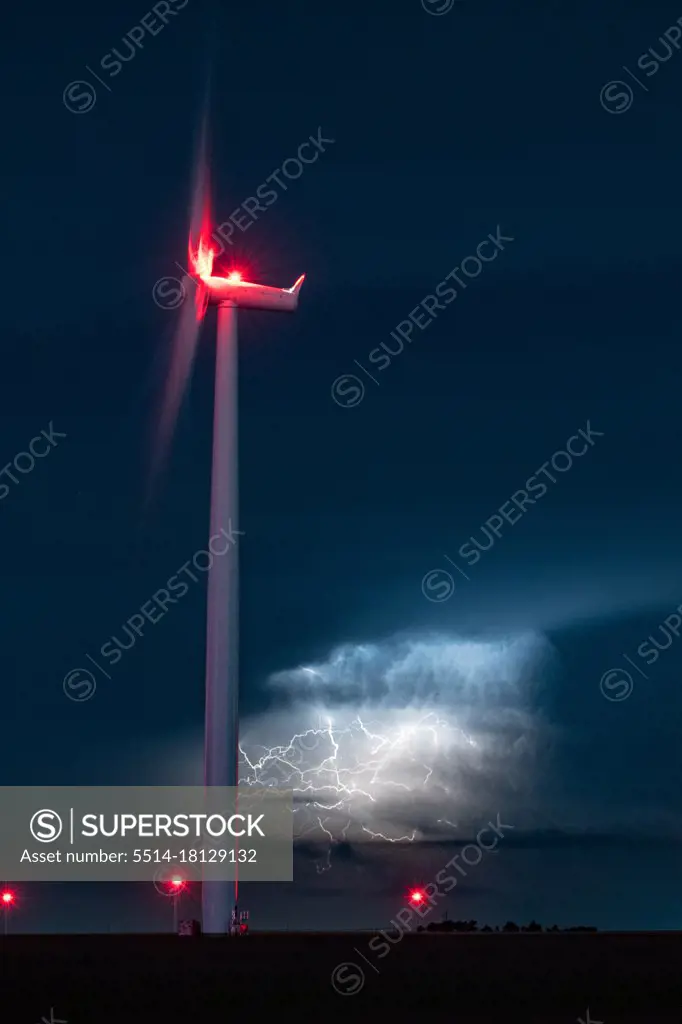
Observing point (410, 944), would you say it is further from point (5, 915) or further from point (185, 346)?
point (5, 915)

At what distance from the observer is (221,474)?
41781 millimetres

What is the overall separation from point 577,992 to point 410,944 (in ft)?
43.2

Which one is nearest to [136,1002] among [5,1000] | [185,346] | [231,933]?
[5,1000]

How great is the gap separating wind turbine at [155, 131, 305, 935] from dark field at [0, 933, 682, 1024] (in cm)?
1025

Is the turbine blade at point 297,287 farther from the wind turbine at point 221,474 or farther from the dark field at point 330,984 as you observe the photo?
the dark field at point 330,984

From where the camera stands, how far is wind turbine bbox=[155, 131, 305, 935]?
3894 centimetres

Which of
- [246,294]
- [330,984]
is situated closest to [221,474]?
[246,294]

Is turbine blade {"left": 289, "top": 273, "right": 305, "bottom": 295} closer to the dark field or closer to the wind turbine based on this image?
the wind turbine

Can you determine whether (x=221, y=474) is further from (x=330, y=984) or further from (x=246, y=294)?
(x=330, y=984)

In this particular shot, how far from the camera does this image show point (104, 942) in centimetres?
3222

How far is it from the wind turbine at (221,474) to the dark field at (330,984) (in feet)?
33.6

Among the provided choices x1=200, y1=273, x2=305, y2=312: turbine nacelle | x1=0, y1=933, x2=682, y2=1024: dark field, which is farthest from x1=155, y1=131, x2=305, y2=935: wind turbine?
x1=0, y1=933, x2=682, y2=1024: dark field

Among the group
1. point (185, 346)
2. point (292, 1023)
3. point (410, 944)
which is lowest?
point (292, 1023)

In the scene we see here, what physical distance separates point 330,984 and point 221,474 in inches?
973
